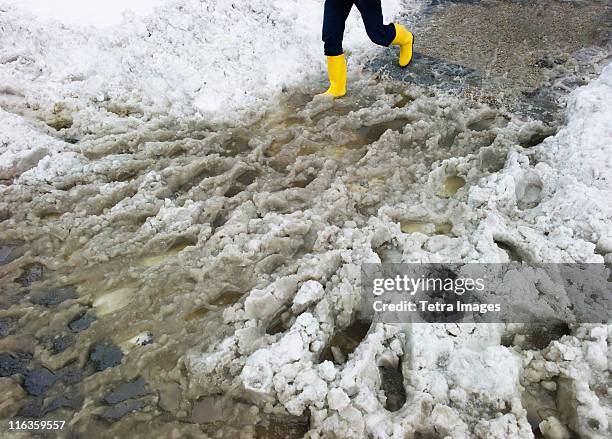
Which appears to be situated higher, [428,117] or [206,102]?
[206,102]

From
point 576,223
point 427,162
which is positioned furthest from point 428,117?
point 576,223

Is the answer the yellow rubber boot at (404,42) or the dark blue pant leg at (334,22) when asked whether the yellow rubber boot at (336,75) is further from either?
the yellow rubber boot at (404,42)

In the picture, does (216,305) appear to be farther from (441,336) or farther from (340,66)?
(340,66)

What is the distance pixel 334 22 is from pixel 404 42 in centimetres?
100

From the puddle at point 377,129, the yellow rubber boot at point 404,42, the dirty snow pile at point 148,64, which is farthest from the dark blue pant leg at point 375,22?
the puddle at point 377,129

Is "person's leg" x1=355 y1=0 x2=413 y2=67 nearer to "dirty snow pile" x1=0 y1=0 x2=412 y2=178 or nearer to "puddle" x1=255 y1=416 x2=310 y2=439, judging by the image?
"dirty snow pile" x1=0 y1=0 x2=412 y2=178

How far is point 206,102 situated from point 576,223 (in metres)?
3.48

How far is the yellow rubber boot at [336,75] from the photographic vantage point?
438 centimetres

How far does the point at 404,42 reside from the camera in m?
4.71

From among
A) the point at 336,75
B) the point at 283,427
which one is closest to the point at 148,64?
the point at 336,75

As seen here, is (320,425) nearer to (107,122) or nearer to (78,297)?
(78,297)

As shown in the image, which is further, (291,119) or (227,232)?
(291,119)

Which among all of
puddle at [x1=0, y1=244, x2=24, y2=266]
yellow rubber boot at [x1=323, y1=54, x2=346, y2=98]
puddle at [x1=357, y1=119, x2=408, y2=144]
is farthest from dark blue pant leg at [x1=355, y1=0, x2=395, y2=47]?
puddle at [x1=0, y1=244, x2=24, y2=266]

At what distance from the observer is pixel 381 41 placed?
4465 mm
